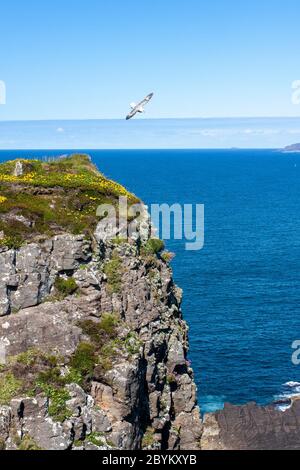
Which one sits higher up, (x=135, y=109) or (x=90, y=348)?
(x=135, y=109)

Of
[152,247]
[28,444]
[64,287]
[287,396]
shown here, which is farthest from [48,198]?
[287,396]

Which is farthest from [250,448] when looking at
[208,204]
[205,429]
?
[208,204]

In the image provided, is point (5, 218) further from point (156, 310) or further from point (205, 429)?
point (205, 429)

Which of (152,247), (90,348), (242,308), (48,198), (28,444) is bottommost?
(28,444)

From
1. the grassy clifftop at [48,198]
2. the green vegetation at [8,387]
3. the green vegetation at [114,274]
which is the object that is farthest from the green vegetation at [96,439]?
the grassy clifftop at [48,198]

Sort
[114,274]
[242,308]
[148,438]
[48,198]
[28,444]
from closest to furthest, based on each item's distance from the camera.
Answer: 1. [28,444]
2. [148,438]
3. [114,274]
4. [48,198]
5. [242,308]

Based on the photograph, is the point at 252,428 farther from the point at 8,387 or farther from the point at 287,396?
the point at 8,387

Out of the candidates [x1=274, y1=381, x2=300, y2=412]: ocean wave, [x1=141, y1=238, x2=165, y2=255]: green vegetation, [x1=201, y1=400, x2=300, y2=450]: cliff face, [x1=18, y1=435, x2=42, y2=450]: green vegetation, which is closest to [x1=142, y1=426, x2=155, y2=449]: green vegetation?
[x1=18, y1=435, x2=42, y2=450]: green vegetation

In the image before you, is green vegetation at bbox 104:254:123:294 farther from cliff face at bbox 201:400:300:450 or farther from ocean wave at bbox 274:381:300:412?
ocean wave at bbox 274:381:300:412
